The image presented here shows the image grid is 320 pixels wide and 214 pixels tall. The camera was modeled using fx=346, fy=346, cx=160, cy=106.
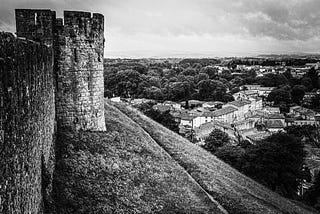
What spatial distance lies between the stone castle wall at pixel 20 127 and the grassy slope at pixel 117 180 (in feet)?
12.0

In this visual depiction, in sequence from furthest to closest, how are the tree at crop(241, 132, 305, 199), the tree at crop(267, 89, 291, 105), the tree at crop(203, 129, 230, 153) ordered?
the tree at crop(267, 89, 291, 105), the tree at crop(203, 129, 230, 153), the tree at crop(241, 132, 305, 199)

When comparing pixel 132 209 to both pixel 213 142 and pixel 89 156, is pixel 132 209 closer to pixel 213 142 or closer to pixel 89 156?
pixel 89 156

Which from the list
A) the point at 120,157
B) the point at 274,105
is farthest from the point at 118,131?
the point at 274,105

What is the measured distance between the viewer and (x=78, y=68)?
61.7 feet

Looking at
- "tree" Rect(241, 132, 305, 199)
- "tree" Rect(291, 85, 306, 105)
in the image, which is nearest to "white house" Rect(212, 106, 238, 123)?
"tree" Rect(291, 85, 306, 105)

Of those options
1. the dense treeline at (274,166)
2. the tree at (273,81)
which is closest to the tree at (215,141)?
the dense treeline at (274,166)

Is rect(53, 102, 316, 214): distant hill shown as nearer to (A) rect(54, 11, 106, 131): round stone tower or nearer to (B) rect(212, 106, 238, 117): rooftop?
(A) rect(54, 11, 106, 131): round stone tower

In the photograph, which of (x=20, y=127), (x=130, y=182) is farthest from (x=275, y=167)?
(x=20, y=127)

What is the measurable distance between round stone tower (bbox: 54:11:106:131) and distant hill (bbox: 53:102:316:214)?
1029 mm

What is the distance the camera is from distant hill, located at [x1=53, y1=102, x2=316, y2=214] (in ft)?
46.7

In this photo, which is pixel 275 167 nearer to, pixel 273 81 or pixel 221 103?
pixel 221 103

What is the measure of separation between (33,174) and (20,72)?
2978mm

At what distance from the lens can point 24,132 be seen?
790 centimetres

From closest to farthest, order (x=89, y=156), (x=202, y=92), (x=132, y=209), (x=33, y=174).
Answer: (x=33, y=174)
(x=132, y=209)
(x=89, y=156)
(x=202, y=92)
